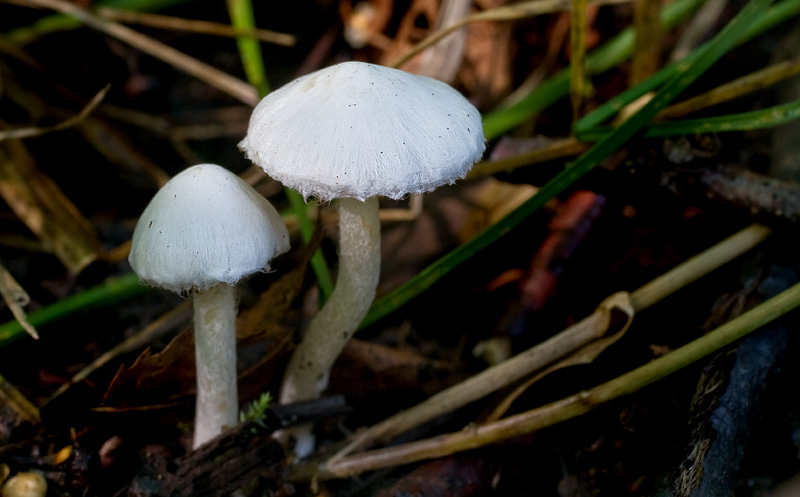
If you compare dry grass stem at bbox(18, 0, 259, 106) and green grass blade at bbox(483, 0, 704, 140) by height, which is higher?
dry grass stem at bbox(18, 0, 259, 106)

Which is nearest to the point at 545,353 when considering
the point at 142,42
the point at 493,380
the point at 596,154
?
the point at 493,380

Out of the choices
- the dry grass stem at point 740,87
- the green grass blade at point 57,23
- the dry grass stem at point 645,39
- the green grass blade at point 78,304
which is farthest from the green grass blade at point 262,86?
the dry grass stem at point 645,39

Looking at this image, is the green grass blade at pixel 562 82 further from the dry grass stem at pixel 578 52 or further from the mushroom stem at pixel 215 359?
the mushroom stem at pixel 215 359

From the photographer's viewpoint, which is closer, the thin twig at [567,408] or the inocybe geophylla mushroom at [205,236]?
the inocybe geophylla mushroom at [205,236]

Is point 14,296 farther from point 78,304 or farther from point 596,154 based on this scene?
point 596,154

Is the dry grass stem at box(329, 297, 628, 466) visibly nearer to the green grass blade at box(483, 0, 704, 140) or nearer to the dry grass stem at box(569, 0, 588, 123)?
the dry grass stem at box(569, 0, 588, 123)

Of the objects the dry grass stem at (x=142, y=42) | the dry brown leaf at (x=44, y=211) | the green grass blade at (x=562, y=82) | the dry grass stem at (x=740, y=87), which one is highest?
the dry grass stem at (x=142, y=42)

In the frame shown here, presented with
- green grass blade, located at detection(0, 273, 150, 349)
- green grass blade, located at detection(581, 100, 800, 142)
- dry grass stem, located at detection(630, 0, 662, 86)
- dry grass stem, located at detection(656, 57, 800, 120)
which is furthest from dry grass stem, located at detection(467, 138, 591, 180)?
green grass blade, located at detection(0, 273, 150, 349)

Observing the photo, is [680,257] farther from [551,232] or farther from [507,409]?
[507,409]
